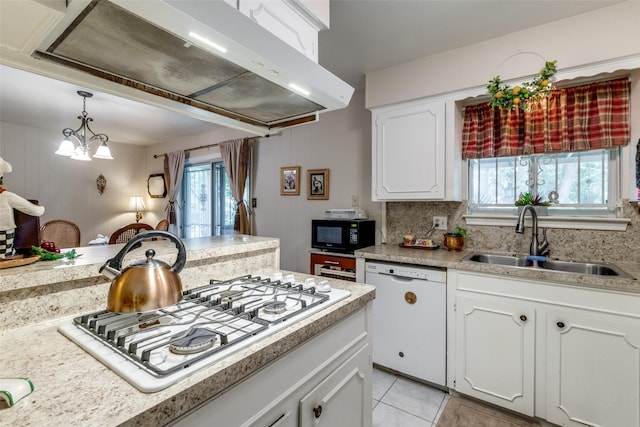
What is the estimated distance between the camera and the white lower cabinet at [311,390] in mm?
704

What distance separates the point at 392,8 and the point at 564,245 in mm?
1863

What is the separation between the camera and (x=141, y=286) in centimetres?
74

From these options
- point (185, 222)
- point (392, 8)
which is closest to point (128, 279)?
point (392, 8)

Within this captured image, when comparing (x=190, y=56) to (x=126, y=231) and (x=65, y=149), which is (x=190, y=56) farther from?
(x=126, y=231)

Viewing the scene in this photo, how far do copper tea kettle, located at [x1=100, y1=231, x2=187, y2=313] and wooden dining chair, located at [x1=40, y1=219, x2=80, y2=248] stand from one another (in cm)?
322

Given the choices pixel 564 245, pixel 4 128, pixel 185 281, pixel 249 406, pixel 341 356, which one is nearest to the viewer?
pixel 249 406

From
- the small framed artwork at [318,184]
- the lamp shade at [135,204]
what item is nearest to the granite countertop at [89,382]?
the small framed artwork at [318,184]

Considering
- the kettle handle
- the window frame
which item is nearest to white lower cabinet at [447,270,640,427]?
the window frame

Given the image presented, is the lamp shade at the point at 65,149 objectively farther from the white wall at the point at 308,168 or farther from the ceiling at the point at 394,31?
the white wall at the point at 308,168

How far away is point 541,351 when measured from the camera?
1671mm

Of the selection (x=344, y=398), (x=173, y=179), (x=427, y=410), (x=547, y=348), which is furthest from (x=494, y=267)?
(x=173, y=179)

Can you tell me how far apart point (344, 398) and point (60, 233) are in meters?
3.55

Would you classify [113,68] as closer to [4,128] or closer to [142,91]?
[142,91]

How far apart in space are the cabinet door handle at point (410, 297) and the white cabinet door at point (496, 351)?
27 cm
